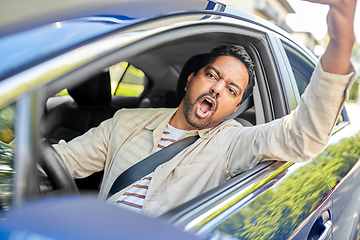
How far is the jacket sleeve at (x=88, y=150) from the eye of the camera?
1.71m

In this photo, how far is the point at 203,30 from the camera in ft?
3.68

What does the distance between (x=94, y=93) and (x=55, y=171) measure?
81.7 inches

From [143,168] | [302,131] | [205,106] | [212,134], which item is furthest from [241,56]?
[143,168]

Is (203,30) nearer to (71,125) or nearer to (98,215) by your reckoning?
(98,215)

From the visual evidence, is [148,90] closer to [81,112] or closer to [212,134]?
[81,112]

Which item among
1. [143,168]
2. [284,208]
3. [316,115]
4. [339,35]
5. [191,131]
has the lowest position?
[284,208]

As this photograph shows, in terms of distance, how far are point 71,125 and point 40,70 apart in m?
2.34

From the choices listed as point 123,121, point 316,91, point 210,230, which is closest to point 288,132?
point 316,91

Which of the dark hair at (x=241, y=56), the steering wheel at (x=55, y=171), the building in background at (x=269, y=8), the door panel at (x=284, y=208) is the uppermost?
the building in background at (x=269, y=8)

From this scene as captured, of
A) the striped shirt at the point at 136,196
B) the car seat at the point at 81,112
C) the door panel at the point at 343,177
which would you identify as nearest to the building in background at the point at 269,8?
the car seat at the point at 81,112

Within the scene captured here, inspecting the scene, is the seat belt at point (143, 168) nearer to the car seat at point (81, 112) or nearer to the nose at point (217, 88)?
the nose at point (217, 88)

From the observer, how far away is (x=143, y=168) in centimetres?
161

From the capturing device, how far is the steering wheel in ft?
2.50

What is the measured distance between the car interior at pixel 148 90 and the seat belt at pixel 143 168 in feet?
0.70
